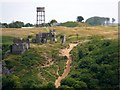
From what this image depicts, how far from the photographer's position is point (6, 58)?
182ft

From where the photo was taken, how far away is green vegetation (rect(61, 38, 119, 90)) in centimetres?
4741

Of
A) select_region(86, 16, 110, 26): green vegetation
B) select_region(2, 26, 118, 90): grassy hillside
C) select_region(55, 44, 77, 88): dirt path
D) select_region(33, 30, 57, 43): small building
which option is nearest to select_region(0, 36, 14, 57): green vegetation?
select_region(2, 26, 118, 90): grassy hillside

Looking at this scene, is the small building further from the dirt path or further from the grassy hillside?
the dirt path

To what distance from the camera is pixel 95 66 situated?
52281 millimetres

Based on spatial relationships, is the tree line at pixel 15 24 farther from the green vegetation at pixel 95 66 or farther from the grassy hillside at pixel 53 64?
the green vegetation at pixel 95 66

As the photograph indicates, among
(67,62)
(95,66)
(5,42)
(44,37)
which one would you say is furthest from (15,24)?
(95,66)

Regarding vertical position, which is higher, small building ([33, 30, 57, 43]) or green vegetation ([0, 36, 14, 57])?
small building ([33, 30, 57, 43])

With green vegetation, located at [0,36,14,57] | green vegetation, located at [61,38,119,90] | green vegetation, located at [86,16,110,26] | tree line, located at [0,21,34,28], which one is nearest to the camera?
green vegetation, located at [61,38,119,90]

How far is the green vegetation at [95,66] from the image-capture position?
4741 centimetres

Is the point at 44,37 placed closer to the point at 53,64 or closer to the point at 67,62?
the point at 67,62

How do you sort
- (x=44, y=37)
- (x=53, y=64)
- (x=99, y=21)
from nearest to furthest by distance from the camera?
1. (x=53, y=64)
2. (x=44, y=37)
3. (x=99, y=21)

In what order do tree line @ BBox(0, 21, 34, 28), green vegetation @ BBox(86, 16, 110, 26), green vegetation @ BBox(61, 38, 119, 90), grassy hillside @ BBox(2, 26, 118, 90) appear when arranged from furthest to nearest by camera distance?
1. green vegetation @ BBox(86, 16, 110, 26)
2. tree line @ BBox(0, 21, 34, 28)
3. grassy hillside @ BBox(2, 26, 118, 90)
4. green vegetation @ BBox(61, 38, 119, 90)

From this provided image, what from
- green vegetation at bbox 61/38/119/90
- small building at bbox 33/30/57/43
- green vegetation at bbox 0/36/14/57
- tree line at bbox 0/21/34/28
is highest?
tree line at bbox 0/21/34/28

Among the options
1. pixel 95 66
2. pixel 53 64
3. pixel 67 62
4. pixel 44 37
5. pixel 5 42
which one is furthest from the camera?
pixel 5 42
